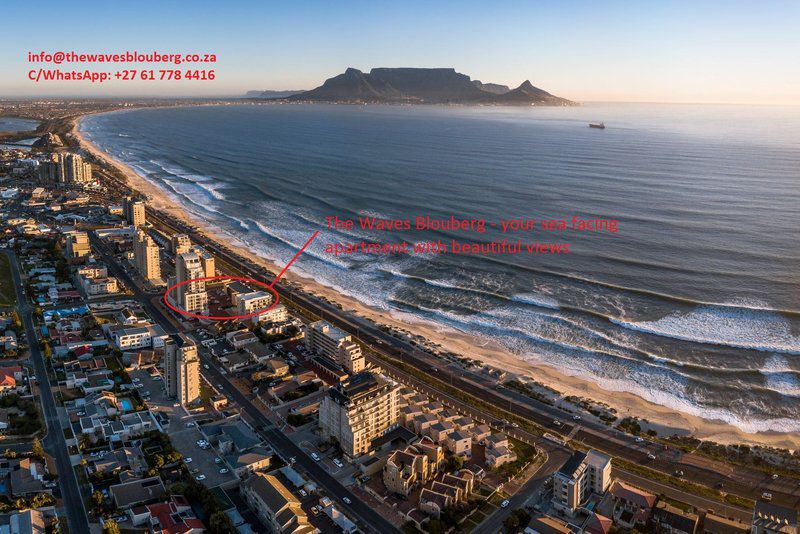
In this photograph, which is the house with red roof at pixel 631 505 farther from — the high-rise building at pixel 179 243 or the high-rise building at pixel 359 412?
the high-rise building at pixel 179 243

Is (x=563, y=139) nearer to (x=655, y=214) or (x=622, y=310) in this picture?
(x=655, y=214)

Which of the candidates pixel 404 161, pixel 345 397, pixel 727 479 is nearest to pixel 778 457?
pixel 727 479

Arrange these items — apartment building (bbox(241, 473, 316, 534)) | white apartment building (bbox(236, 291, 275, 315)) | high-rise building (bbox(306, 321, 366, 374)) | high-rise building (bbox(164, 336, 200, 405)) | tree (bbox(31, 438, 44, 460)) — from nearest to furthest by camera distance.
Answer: apartment building (bbox(241, 473, 316, 534)), tree (bbox(31, 438, 44, 460)), high-rise building (bbox(164, 336, 200, 405)), high-rise building (bbox(306, 321, 366, 374)), white apartment building (bbox(236, 291, 275, 315))

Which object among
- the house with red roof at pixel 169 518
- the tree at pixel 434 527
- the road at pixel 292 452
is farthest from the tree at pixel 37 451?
the tree at pixel 434 527

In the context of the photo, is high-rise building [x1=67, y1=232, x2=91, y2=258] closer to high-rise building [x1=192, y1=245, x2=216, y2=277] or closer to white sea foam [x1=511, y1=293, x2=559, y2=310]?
high-rise building [x1=192, y1=245, x2=216, y2=277]

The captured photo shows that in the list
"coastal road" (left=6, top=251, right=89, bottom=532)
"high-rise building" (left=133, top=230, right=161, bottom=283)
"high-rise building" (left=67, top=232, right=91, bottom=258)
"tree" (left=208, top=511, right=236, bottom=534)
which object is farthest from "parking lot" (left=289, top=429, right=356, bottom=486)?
"high-rise building" (left=67, top=232, right=91, bottom=258)

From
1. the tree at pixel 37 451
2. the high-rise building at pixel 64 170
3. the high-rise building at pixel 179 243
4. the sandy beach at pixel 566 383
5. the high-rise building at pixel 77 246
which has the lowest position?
the tree at pixel 37 451
